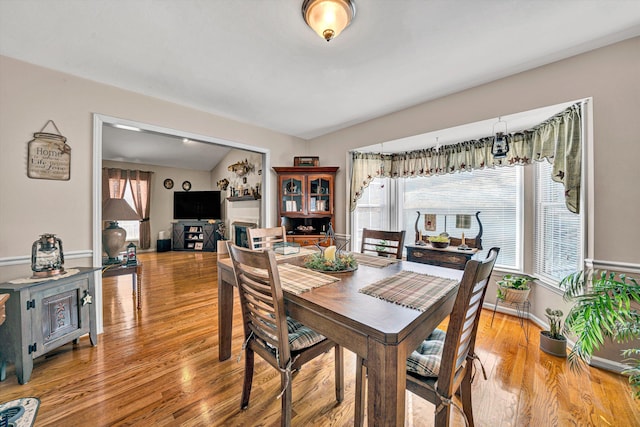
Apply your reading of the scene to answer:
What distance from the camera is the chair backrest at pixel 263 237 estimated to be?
2227 mm

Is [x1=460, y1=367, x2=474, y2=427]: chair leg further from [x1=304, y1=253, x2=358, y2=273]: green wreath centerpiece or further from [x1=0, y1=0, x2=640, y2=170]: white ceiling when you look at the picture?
[x1=0, y1=0, x2=640, y2=170]: white ceiling

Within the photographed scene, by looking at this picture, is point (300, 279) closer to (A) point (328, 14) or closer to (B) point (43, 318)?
(A) point (328, 14)

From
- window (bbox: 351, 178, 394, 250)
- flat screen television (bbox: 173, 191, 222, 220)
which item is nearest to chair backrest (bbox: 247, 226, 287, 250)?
window (bbox: 351, 178, 394, 250)

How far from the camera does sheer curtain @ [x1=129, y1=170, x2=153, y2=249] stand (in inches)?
258

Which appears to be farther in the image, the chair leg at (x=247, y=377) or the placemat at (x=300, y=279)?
the chair leg at (x=247, y=377)

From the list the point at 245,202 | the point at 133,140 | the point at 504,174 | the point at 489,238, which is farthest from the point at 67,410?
the point at 133,140

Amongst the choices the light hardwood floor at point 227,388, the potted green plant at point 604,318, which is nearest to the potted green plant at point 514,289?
the light hardwood floor at point 227,388

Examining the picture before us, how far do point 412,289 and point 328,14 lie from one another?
63.6 inches

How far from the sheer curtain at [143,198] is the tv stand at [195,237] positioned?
2.28 feet

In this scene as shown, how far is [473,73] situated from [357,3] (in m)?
1.36

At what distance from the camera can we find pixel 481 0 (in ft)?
4.54

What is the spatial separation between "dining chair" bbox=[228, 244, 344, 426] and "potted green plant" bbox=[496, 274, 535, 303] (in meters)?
2.02

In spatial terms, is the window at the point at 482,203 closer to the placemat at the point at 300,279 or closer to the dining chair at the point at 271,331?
the placemat at the point at 300,279

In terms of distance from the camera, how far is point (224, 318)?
6.36 feet
